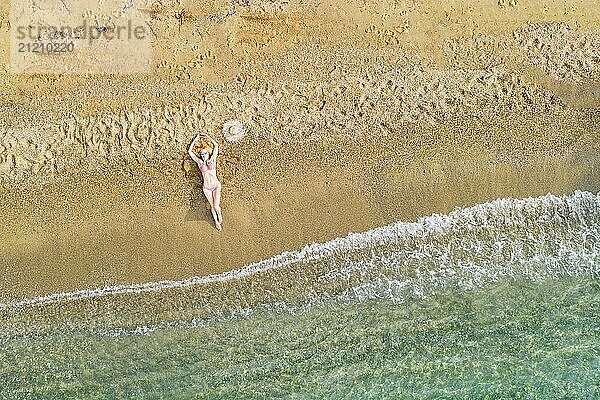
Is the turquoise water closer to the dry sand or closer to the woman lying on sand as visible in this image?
the dry sand

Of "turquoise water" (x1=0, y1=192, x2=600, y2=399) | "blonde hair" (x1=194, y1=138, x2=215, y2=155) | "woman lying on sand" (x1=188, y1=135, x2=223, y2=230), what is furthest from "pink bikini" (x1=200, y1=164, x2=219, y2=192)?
"turquoise water" (x1=0, y1=192, x2=600, y2=399)

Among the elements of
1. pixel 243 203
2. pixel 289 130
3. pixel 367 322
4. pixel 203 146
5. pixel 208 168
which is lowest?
pixel 367 322

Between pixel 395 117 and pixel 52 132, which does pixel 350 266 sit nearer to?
pixel 395 117

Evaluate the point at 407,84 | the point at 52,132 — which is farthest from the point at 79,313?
the point at 407,84

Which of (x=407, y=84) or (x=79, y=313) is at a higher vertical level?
(x=407, y=84)

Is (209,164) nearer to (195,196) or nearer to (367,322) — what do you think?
(195,196)

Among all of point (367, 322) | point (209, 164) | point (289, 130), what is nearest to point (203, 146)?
point (209, 164)
